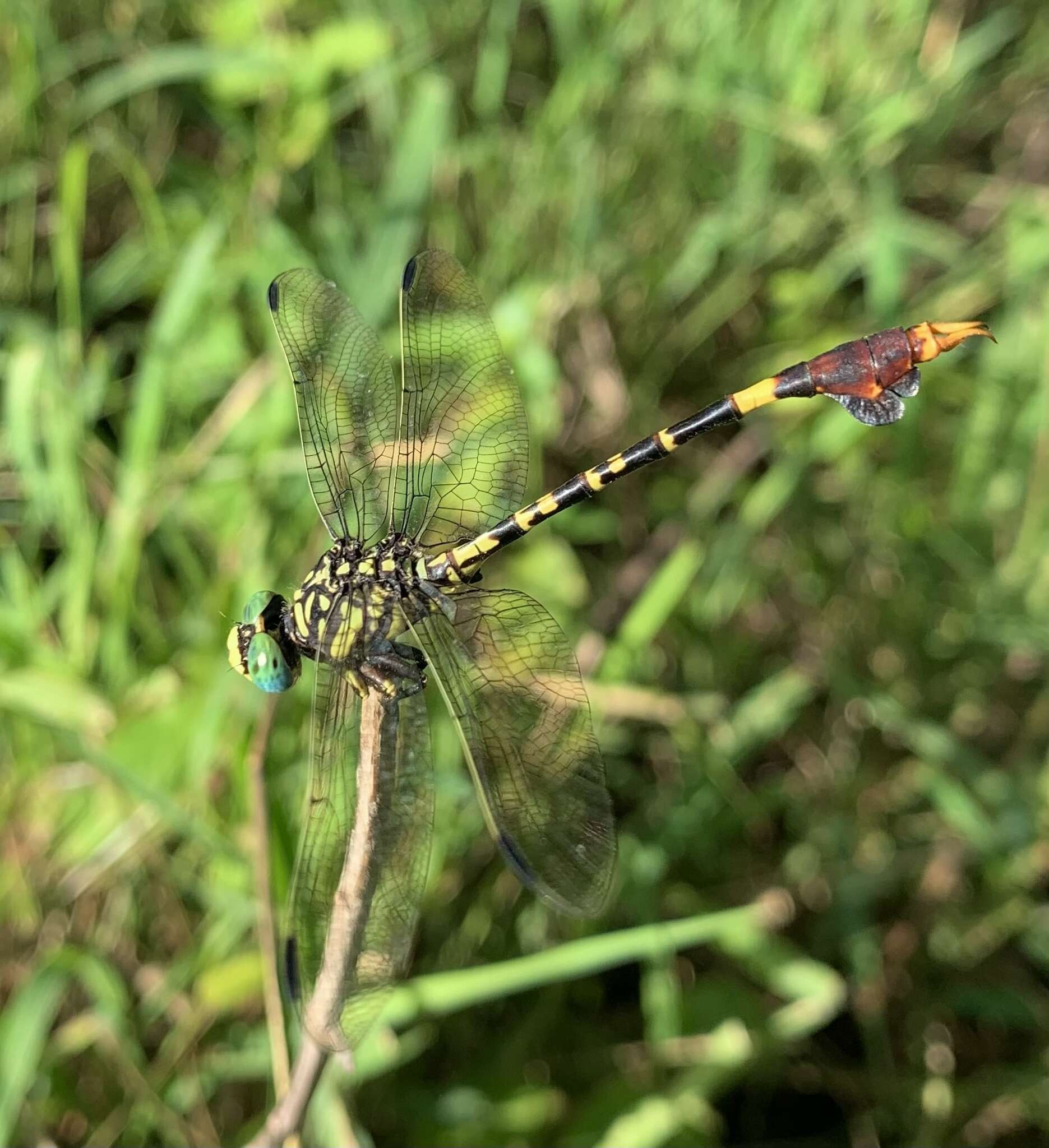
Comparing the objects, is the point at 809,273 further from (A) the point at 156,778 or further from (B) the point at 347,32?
(A) the point at 156,778

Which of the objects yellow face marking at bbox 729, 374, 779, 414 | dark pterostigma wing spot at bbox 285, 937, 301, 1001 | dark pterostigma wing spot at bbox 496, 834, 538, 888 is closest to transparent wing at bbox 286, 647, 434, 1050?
dark pterostigma wing spot at bbox 285, 937, 301, 1001

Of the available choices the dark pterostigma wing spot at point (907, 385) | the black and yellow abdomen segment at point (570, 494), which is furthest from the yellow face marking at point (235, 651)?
the dark pterostigma wing spot at point (907, 385)

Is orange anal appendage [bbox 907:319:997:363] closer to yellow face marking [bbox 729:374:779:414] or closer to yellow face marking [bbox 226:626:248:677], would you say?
yellow face marking [bbox 729:374:779:414]

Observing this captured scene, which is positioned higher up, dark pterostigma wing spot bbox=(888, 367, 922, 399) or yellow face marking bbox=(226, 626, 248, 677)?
dark pterostigma wing spot bbox=(888, 367, 922, 399)

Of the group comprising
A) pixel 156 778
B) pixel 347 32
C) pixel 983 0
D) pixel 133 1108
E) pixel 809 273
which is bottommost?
pixel 133 1108

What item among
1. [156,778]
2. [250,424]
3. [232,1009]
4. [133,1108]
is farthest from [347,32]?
[133,1108]

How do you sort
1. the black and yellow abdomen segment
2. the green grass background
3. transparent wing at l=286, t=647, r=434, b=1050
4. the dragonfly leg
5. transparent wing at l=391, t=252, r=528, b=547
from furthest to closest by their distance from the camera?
A: the green grass background < transparent wing at l=391, t=252, r=528, b=547 < the black and yellow abdomen segment < the dragonfly leg < transparent wing at l=286, t=647, r=434, b=1050
